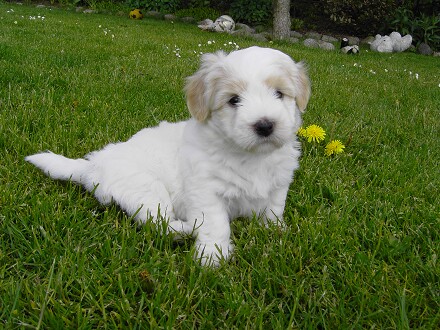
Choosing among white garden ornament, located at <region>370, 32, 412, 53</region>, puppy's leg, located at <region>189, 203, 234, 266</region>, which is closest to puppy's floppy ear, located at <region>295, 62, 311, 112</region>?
puppy's leg, located at <region>189, 203, 234, 266</region>

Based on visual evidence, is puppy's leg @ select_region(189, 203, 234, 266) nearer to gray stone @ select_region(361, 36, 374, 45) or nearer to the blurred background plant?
gray stone @ select_region(361, 36, 374, 45)

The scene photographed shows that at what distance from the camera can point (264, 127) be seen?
2.05 metres

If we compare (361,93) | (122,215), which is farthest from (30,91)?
(361,93)

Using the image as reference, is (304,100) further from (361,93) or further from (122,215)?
(361,93)

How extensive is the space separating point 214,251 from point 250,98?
0.78 meters

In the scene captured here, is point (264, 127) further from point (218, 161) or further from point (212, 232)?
point (212, 232)

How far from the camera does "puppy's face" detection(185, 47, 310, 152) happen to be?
6.82ft

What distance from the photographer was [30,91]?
4.08m

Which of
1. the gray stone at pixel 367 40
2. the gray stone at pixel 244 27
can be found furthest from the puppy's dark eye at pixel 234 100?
the gray stone at pixel 367 40

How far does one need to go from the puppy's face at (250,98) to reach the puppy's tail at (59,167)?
0.72 metres

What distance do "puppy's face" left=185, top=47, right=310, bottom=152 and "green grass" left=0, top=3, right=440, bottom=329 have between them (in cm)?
47

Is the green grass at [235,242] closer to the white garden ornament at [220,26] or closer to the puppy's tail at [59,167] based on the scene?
the puppy's tail at [59,167]

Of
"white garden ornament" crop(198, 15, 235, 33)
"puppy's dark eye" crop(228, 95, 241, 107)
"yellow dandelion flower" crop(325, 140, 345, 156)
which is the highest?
"puppy's dark eye" crop(228, 95, 241, 107)

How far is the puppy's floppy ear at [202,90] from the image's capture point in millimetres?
2299
